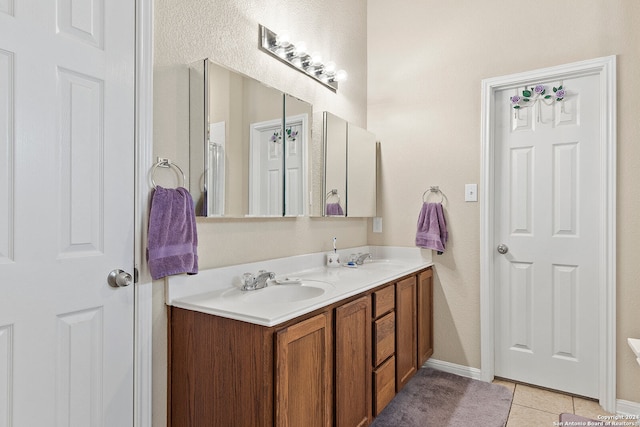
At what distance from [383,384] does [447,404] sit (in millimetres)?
569

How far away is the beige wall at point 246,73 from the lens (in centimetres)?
150

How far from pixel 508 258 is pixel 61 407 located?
2541 mm

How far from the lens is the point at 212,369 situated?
1.39 metres

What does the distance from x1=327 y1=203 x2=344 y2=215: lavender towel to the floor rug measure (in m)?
1.23

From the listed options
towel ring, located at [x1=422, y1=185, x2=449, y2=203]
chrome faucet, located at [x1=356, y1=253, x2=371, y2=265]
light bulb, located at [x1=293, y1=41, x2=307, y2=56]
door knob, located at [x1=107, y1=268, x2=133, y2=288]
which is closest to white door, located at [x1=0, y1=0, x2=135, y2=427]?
door knob, located at [x1=107, y1=268, x2=133, y2=288]

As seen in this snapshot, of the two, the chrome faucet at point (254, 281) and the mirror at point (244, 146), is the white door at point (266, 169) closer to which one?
the mirror at point (244, 146)

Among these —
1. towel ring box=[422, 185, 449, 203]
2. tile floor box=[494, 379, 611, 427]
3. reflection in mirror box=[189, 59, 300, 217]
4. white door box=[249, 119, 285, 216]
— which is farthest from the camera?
towel ring box=[422, 185, 449, 203]

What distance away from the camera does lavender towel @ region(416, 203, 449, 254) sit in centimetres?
263

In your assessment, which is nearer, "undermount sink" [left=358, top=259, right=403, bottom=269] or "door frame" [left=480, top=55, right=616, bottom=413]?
"door frame" [left=480, top=55, right=616, bottom=413]

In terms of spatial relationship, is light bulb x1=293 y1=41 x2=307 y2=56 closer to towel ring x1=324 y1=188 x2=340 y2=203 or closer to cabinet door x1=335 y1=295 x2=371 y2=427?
towel ring x1=324 y1=188 x2=340 y2=203

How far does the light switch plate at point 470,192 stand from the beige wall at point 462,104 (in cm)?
3

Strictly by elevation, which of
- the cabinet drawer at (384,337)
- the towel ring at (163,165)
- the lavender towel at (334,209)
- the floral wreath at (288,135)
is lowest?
the cabinet drawer at (384,337)

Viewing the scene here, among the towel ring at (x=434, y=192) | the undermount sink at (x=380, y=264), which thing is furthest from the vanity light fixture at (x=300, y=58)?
the undermount sink at (x=380, y=264)

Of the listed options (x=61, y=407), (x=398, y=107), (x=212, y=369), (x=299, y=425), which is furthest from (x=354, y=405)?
(x=398, y=107)
